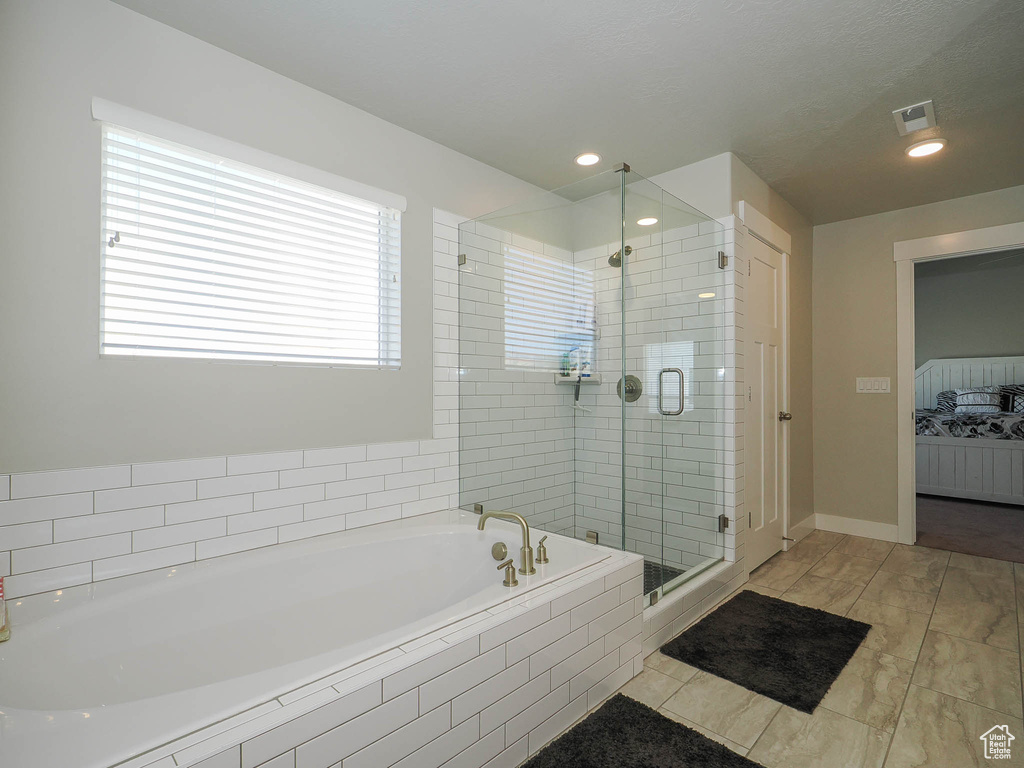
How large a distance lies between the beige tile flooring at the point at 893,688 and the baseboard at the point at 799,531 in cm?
57

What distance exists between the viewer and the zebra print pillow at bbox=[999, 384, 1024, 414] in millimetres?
5395

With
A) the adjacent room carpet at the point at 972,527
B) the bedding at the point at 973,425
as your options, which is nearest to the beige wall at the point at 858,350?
the adjacent room carpet at the point at 972,527

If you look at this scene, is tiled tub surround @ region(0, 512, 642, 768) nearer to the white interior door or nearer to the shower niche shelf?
the shower niche shelf

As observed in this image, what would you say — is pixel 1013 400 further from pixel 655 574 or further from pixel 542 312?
pixel 542 312

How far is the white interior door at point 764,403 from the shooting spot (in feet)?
10.4

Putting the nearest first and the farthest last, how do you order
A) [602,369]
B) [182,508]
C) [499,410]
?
1. [182,508]
2. [602,369]
3. [499,410]

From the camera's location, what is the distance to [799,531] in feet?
12.8

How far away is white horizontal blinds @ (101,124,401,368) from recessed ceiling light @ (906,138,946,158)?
2851 mm

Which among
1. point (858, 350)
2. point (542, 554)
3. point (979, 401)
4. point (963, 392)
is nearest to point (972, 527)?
point (858, 350)

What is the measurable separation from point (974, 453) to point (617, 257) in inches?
202

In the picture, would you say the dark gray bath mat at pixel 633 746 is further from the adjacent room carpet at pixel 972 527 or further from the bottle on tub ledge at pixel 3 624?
the adjacent room carpet at pixel 972 527

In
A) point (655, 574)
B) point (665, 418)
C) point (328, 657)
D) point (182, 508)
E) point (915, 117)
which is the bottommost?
point (655, 574)

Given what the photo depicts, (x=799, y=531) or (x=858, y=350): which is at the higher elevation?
(x=858, y=350)

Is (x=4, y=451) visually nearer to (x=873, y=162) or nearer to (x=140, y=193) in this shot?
(x=140, y=193)
